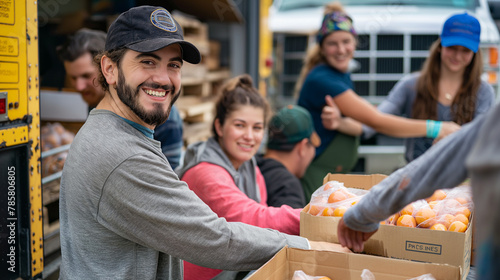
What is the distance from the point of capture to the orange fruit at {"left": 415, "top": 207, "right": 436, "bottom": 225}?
7.05 feet

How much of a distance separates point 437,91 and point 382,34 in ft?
13.2

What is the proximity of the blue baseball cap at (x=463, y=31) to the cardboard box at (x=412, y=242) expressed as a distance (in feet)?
5.79

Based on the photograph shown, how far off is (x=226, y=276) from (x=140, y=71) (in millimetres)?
1023

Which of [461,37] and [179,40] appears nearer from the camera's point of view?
[179,40]

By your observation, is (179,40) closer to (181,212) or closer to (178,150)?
(181,212)

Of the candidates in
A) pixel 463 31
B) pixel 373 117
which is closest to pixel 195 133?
pixel 373 117

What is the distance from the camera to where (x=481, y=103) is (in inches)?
148

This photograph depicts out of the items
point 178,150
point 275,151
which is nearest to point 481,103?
point 275,151

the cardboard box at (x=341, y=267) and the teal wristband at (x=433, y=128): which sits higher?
the teal wristband at (x=433, y=128)

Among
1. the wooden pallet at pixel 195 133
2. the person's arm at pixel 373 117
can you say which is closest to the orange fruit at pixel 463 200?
the person's arm at pixel 373 117

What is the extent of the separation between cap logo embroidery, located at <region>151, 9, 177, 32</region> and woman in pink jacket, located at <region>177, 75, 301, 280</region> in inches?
37.7

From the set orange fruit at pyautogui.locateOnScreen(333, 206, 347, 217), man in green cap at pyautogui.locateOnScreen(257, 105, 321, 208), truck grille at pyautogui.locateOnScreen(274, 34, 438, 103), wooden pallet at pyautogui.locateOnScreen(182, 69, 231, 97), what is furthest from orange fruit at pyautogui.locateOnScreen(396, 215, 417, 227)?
truck grille at pyautogui.locateOnScreen(274, 34, 438, 103)

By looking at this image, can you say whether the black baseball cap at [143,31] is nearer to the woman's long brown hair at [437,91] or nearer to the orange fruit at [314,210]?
the orange fruit at [314,210]

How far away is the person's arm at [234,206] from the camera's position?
2521 millimetres
